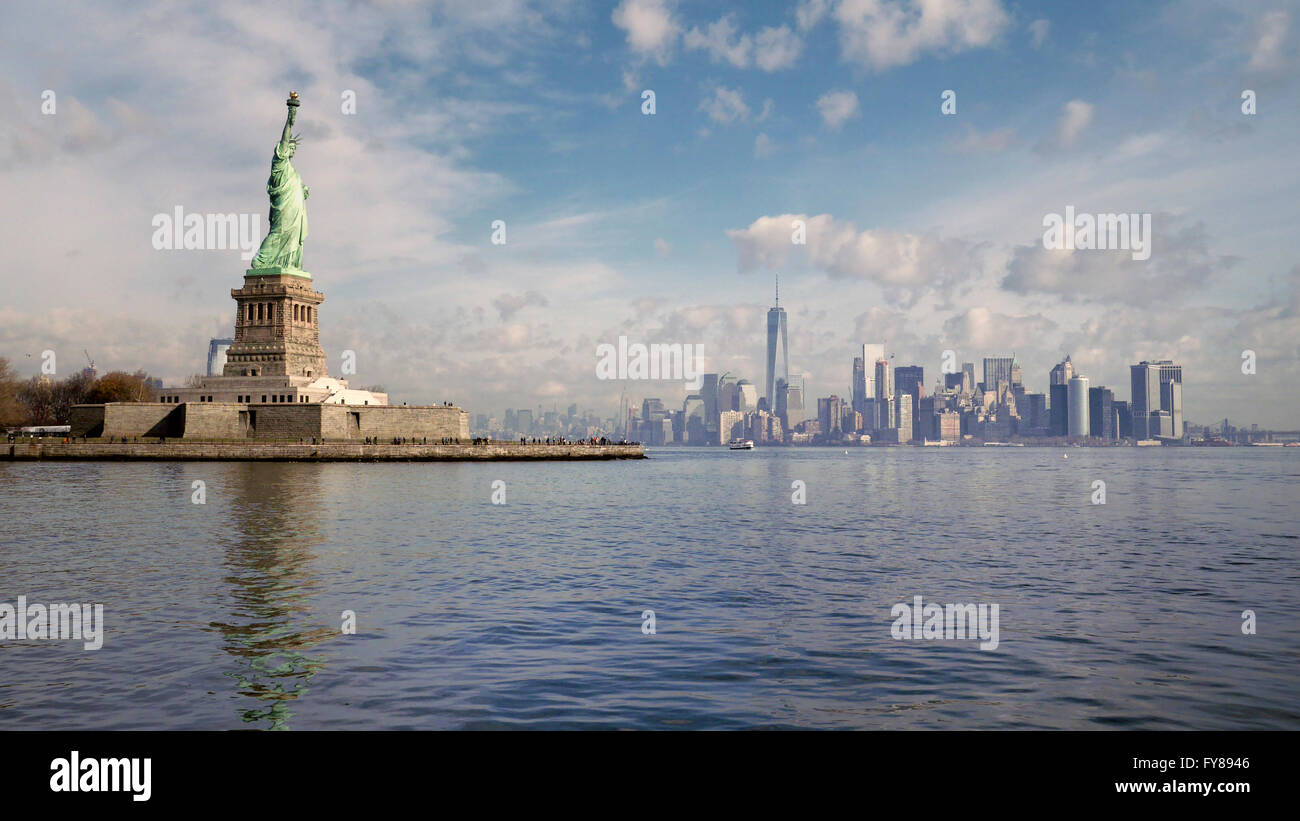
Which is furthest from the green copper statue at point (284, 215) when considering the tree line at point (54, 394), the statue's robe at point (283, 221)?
the tree line at point (54, 394)

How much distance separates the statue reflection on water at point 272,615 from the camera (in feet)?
41.7

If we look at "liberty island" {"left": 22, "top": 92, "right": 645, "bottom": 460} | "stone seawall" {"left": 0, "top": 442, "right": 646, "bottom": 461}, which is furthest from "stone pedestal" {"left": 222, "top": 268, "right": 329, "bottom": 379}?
"stone seawall" {"left": 0, "top": 442, "right": 646, "bottom": 461}

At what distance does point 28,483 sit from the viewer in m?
62.5

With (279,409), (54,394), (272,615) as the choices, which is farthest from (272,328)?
(272,615)

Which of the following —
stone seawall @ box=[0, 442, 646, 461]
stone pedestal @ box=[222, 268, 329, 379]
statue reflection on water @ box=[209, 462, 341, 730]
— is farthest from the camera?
stone pedestal @ box=[222, 268, 329, 379]

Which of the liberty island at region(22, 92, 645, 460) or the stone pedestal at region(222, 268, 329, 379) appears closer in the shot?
the liberty island at region(22, 92, 645, 460)

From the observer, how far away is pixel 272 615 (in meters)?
18.3

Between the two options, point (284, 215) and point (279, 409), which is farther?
point (284, 215)

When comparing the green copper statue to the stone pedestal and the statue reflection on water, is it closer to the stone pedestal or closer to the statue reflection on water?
the stone pedestal

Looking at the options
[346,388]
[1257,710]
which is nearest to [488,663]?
[1257,710]

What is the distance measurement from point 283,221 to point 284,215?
887 mm

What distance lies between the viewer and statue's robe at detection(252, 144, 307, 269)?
11762 centimetres

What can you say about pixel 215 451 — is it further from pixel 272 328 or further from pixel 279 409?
pixel 272 328
